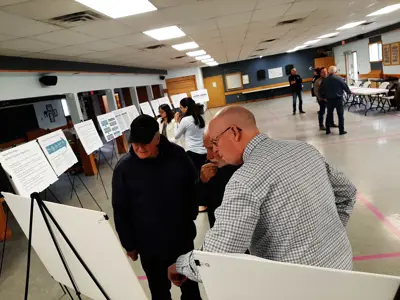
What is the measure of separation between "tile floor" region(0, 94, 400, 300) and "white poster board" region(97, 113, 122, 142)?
108cm

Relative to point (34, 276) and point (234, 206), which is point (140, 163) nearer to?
point (234, 206)

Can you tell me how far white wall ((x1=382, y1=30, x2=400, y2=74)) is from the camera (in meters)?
10.4

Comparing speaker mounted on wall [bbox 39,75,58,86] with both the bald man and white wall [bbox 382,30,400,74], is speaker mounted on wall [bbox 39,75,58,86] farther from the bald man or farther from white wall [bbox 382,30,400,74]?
white wall [bbox 382,30,400,74]

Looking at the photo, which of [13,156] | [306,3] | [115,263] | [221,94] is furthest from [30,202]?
[221,94]

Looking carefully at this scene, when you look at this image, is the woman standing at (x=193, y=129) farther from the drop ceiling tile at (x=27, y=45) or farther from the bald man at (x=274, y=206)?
the bald man at (x=274, y=206)

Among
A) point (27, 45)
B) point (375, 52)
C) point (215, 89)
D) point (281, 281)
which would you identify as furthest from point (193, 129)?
point (215, 89)

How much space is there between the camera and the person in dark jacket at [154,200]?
1.75 m

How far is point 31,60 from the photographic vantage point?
16.7 feet

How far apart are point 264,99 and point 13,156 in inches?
694

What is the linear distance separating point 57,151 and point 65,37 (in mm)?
1629

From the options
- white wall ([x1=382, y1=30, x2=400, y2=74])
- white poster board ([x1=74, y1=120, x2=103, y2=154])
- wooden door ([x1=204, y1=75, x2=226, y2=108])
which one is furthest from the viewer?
wooden door ([x1=204, y1=75, x2=226, y2=108])

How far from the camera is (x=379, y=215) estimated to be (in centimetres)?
323

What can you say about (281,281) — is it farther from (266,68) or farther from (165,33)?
(266,68)

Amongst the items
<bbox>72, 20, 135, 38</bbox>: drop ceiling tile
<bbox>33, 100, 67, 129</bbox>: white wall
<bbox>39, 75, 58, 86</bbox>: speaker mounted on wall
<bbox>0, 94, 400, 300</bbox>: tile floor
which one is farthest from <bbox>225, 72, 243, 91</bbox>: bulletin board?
<bbox>72, 20, 135, 38</bbox>: drop ceiling tile
